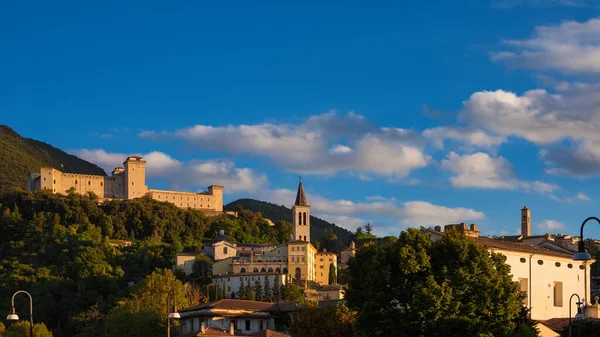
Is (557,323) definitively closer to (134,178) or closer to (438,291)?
(438,291)

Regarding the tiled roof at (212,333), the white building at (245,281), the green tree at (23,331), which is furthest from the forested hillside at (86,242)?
the tiled roof at (212,333)

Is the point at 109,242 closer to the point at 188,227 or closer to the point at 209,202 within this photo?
the point at 188,227

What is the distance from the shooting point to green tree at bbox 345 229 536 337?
48625 mm

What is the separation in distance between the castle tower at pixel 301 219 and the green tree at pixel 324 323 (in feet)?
309

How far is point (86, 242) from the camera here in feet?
469

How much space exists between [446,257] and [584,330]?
819cm

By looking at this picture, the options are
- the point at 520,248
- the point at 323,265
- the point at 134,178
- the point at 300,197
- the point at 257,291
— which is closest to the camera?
the point at 520,248

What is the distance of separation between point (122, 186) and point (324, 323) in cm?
13100

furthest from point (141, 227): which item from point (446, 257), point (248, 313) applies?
point (446, 257)

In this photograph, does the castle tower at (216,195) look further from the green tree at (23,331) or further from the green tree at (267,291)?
the green tree at (23,331)

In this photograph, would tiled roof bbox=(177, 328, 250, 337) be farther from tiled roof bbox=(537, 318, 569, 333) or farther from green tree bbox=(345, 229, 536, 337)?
tiled roof bbox=(537, 318, 569, 333)

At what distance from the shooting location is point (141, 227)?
6599 inches

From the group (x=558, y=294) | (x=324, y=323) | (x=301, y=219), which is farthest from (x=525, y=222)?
(x=301, y=219)

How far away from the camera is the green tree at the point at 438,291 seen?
48.6 metres
